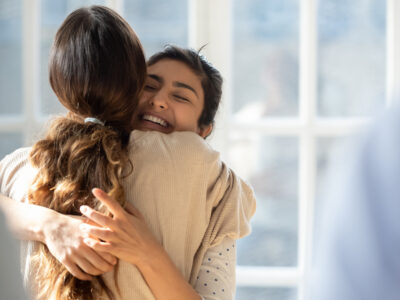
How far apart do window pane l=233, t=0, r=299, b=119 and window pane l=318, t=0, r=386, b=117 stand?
0.43 ft

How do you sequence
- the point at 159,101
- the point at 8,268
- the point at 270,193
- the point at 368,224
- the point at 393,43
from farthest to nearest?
the point at 270,193, the point at 393,43, the point at 159,101, the point at 8,268, the point at 368,224

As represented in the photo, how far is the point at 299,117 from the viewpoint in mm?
2604

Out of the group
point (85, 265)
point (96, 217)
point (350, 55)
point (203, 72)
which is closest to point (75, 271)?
point (85, 265)

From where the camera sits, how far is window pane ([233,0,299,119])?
2617 millimetres

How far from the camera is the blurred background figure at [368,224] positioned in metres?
0.27

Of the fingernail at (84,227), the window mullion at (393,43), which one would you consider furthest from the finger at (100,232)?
the window mullion at (393,43)

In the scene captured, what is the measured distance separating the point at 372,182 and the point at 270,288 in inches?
97.2

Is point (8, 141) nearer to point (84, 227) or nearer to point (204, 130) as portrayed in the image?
point (204, 130)

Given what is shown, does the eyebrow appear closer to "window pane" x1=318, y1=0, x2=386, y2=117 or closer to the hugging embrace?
the hugging embrace

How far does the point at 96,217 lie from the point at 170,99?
0.53 metres

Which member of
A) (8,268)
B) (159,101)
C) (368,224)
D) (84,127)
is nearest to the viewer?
(368,224)

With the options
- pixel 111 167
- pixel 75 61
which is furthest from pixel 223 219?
pixel 75 61

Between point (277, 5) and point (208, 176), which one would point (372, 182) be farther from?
point (277, 5)

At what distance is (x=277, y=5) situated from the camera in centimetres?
262
